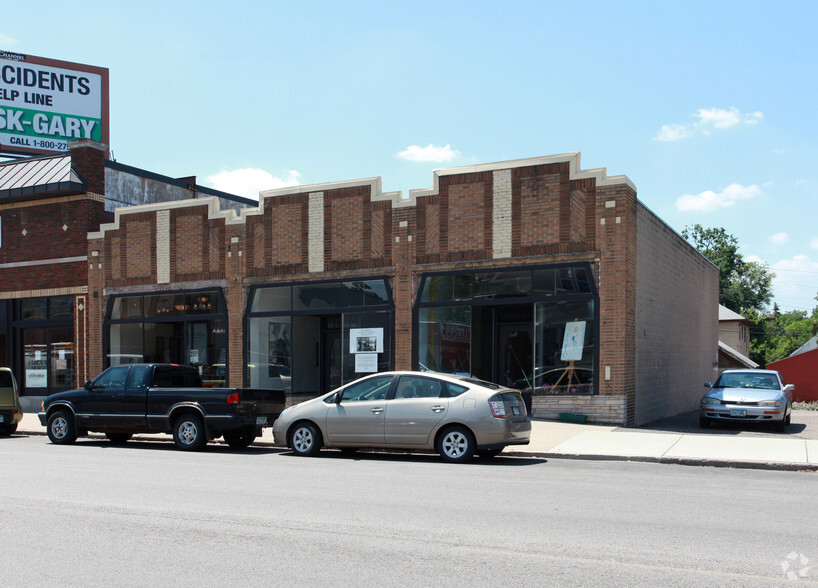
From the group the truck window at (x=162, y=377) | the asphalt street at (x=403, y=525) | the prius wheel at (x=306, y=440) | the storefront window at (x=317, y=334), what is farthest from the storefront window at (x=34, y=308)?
the prius wheel at (x=306, y=440)

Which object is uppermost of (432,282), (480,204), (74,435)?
(480,204)

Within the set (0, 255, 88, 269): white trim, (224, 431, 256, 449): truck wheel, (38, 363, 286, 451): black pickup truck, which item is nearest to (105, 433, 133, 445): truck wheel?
Answer: (38, 363, 286, 451): black pickup truck

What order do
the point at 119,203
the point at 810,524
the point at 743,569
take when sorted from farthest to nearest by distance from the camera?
the point at 119,203 → the point at 810,524 → the point at 743,569

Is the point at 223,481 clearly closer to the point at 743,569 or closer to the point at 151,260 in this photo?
the point at 743,569

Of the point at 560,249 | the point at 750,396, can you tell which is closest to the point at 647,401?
the point at 750,396

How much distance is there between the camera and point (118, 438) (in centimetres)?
1734

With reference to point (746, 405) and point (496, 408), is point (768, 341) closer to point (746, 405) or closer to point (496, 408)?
point (746, 405)

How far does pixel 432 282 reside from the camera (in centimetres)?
1994

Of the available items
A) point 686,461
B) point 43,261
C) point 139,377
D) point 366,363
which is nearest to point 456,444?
point 686,461

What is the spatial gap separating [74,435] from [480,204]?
10361 millimetres

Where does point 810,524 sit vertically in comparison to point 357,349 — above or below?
below

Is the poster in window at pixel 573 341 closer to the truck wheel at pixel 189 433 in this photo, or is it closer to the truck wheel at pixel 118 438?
the truck wheel at pixel 189 433

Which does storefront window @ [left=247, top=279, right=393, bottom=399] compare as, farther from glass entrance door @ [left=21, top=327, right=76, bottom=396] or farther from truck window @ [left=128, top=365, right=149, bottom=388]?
glass entrance door @ [left=21, top=327, right=76, bottom=396]

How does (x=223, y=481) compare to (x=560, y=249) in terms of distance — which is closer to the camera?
(x=223, y=481)
